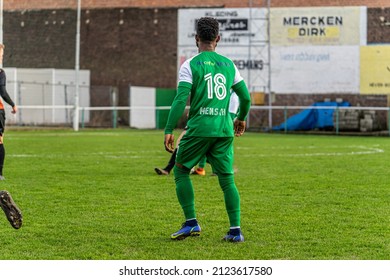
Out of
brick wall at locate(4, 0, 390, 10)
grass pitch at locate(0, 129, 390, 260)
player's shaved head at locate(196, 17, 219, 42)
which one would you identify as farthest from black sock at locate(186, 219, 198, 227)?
brick wall at locate(4, 0, 390, 10)

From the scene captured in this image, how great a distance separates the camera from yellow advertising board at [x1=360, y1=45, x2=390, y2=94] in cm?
4619

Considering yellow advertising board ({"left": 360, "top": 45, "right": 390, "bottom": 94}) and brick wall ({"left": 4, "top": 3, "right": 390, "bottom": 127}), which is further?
brick wall ({"left": 4, "top": 3, "right": 390, "bottom": 127})

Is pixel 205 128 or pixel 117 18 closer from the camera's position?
pixel 205 128

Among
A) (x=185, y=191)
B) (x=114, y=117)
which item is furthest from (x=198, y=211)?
(x=114, y=117)

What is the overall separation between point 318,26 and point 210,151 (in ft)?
129

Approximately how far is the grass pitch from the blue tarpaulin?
71.5ft

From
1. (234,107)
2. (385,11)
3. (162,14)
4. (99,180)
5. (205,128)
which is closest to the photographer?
(205,128)

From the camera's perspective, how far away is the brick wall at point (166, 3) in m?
47.8

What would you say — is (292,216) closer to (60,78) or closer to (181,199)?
(181,199)

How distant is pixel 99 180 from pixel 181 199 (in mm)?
6554

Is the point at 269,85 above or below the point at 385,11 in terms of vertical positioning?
below

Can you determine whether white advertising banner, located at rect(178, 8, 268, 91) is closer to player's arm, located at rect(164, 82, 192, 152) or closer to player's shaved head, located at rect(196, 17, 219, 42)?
player's shaved head, located at rect(196, 17, 219, 42)
